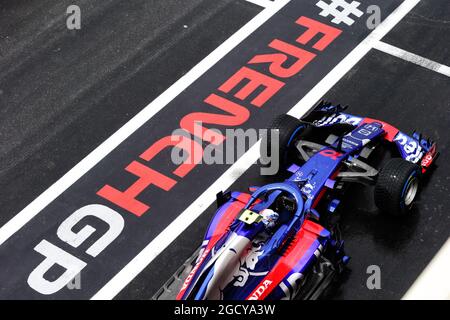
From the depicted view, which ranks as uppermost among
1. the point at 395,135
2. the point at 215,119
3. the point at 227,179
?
the point at 395,135

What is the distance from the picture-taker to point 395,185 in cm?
1053

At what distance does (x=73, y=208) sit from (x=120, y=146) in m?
1.32

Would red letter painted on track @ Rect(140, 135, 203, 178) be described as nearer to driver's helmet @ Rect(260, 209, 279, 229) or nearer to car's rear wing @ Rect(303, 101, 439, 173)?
car's rear wing @ Rect(303, 101, 439, 173)

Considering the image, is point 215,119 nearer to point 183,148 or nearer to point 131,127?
point 183,148

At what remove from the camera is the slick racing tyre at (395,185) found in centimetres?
1055

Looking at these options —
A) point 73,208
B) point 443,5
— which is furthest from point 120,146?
point 443,5

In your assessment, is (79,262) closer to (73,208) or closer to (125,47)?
(73,208)

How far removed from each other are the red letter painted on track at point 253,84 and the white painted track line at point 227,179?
0.50 metres

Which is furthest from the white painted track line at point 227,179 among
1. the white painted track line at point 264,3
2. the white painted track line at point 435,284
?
the white painted track line at point 435,284

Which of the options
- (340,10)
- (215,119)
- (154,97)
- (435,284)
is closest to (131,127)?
(154,97)

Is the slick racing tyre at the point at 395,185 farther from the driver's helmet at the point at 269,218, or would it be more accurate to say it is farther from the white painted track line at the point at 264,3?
the white painted track line at the point at 264,3

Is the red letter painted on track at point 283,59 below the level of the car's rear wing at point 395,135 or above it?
below

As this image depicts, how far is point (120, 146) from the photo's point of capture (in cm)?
1242

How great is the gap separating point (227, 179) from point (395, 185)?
243cm
